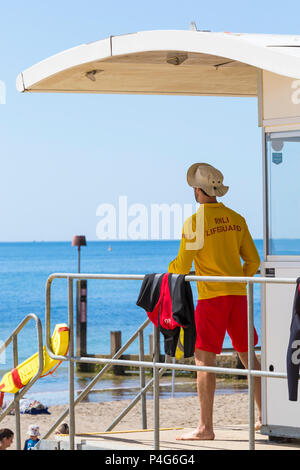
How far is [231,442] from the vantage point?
21.6ft

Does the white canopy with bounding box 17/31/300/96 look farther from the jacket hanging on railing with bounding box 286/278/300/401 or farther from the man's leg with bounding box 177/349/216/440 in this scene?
the man's leg with bounding box 177/349/216/440

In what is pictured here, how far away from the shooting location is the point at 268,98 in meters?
6.72

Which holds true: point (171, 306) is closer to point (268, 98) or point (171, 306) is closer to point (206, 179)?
point (206, 179)

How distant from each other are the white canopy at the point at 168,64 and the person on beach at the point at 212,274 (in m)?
0.84

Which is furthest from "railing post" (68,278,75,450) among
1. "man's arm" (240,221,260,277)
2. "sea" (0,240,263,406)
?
"sea" (0,240,263,406)

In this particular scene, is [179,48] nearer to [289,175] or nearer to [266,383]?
[289,175]

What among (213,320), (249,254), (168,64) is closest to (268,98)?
(168,64)

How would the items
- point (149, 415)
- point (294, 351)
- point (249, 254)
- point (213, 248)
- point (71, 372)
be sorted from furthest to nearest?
1. point (149, 415)
2. point (249, 254)
3. point (71, 372)
4. point (213, 248)
5. point (294, 351)

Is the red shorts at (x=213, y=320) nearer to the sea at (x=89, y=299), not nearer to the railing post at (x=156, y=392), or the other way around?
the railing post at (x=156, y=392)

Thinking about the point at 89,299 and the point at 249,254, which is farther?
the point at 89,299

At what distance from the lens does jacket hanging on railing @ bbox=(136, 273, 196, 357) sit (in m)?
6.12

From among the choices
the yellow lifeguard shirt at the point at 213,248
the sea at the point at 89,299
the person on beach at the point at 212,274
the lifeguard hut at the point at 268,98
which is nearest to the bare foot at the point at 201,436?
the person on beach at the point at 212,274

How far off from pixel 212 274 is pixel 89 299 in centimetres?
6646

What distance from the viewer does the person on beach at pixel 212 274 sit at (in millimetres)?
6453
